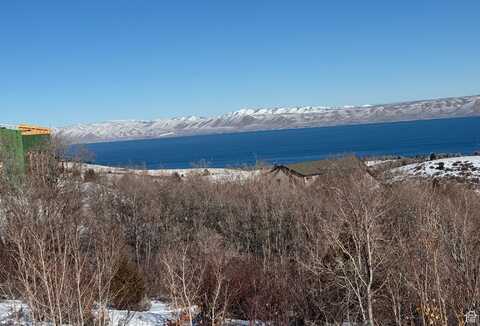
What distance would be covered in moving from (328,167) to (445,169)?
791 inches

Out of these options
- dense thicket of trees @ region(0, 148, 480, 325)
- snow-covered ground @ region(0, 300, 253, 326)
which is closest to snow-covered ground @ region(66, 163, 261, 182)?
dense thicket of trees @ region(0, 148, 480, 325)

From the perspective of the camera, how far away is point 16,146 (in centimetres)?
3803

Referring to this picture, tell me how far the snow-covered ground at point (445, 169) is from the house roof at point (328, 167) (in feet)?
29.1

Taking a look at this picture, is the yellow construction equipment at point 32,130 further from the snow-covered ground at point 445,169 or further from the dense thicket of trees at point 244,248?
the snow-covered ground at point 445,169

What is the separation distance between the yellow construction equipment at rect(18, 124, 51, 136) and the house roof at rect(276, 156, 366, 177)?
2652 cm

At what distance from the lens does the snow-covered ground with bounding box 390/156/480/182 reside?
66.6 m

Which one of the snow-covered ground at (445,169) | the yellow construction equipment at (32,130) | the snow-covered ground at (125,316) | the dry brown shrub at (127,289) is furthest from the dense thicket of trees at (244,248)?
the snow-covered ground at (445,169)

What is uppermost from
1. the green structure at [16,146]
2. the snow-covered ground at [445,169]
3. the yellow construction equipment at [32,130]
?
the yellow construction equipment at [32,130]

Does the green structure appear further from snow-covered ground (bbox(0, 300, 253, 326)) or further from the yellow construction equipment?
snow-covered ground (bbox(0, 300, 253, 326))

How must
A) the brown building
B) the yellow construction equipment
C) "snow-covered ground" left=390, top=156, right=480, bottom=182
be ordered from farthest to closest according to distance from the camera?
"snow-covered ground" left=390, top=156, right=480, bottom=182, the brown building, the yellow construction equipment

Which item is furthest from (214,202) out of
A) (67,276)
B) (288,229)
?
(67,276)

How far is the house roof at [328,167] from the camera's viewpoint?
5521 cm

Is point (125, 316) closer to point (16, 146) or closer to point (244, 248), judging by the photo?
point (244, 248)

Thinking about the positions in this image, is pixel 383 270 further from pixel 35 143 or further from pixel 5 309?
pixel 35 143
